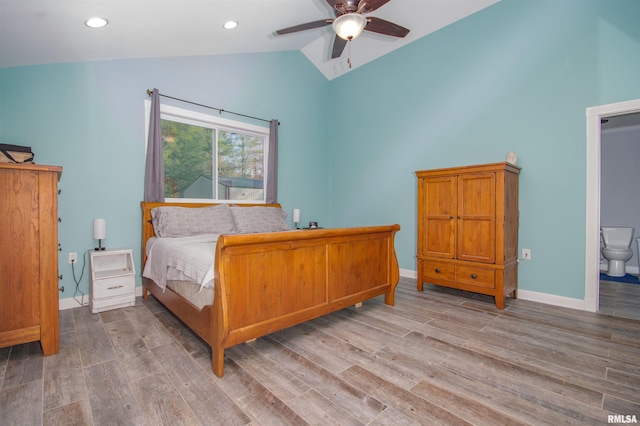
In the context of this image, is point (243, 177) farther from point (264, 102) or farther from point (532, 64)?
point (532, 64)

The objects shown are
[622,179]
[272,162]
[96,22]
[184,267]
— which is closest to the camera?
[184,267]

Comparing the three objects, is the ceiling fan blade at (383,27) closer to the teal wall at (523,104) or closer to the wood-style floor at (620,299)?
the teal wall at (523,104)

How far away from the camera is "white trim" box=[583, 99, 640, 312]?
9.28ft

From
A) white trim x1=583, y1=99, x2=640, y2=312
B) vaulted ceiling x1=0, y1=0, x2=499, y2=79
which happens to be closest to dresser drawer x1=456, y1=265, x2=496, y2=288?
white trim x1=583, y1=99, x2=640, y2=312

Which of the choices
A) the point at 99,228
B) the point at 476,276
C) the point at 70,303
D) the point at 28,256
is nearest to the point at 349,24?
the point at 476,276

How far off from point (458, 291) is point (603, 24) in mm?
2943

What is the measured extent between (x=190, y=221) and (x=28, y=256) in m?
1.46

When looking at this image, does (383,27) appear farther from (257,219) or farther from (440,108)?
(257,219)

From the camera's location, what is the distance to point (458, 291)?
3590 mm

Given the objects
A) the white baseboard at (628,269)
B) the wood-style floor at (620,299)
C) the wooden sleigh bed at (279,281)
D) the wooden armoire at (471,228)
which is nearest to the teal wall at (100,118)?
the wooden sleigh bed at (279,281)

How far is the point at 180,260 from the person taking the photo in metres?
2.30

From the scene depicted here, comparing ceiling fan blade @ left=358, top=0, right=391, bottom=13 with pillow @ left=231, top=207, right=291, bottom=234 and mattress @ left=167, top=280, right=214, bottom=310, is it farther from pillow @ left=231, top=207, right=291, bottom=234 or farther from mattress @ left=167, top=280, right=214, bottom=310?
pillow @ left=231, top=207, right=291, bottom=234

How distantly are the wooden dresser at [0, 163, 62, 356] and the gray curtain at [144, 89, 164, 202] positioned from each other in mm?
1404

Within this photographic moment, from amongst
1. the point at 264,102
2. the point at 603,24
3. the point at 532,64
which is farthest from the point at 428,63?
the point at 264,102
